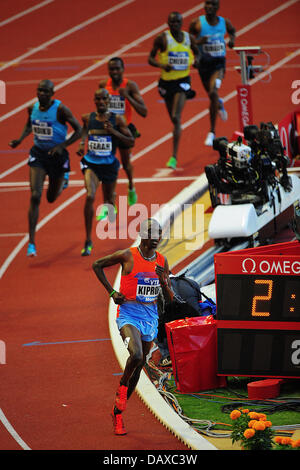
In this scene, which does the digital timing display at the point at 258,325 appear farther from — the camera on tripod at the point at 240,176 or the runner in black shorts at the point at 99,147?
the runner in black shorts at the point at 99,147

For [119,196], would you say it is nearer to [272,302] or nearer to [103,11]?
[272,302]

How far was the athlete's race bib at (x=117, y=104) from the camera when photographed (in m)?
15.5

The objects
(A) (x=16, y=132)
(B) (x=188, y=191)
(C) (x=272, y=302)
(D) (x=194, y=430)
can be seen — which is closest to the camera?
(D) (x=194, y=430)

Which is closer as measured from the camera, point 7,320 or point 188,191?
point 7,320

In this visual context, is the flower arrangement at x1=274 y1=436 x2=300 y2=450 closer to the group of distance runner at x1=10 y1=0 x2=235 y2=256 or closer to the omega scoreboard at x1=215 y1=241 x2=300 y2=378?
the omega scoreboard at x1=215 y1=241 x2=300 y2=378

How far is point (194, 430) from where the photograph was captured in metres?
9.02

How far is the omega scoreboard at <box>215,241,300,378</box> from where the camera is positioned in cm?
962

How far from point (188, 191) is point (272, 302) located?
6.64m

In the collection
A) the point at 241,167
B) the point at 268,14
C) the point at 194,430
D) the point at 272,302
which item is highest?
the point at 268,14

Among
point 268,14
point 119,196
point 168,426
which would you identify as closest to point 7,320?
point 168,426

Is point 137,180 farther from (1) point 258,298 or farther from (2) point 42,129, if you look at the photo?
(1) point 258,298

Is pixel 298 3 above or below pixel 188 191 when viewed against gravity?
above

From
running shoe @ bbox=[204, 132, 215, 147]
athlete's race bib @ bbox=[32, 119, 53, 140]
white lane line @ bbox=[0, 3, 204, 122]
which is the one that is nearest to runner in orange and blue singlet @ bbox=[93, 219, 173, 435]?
athlete's race bib @ bbox=[32, 119, 53, 140]

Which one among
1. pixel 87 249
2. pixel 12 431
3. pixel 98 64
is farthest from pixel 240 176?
pixel 98 64
